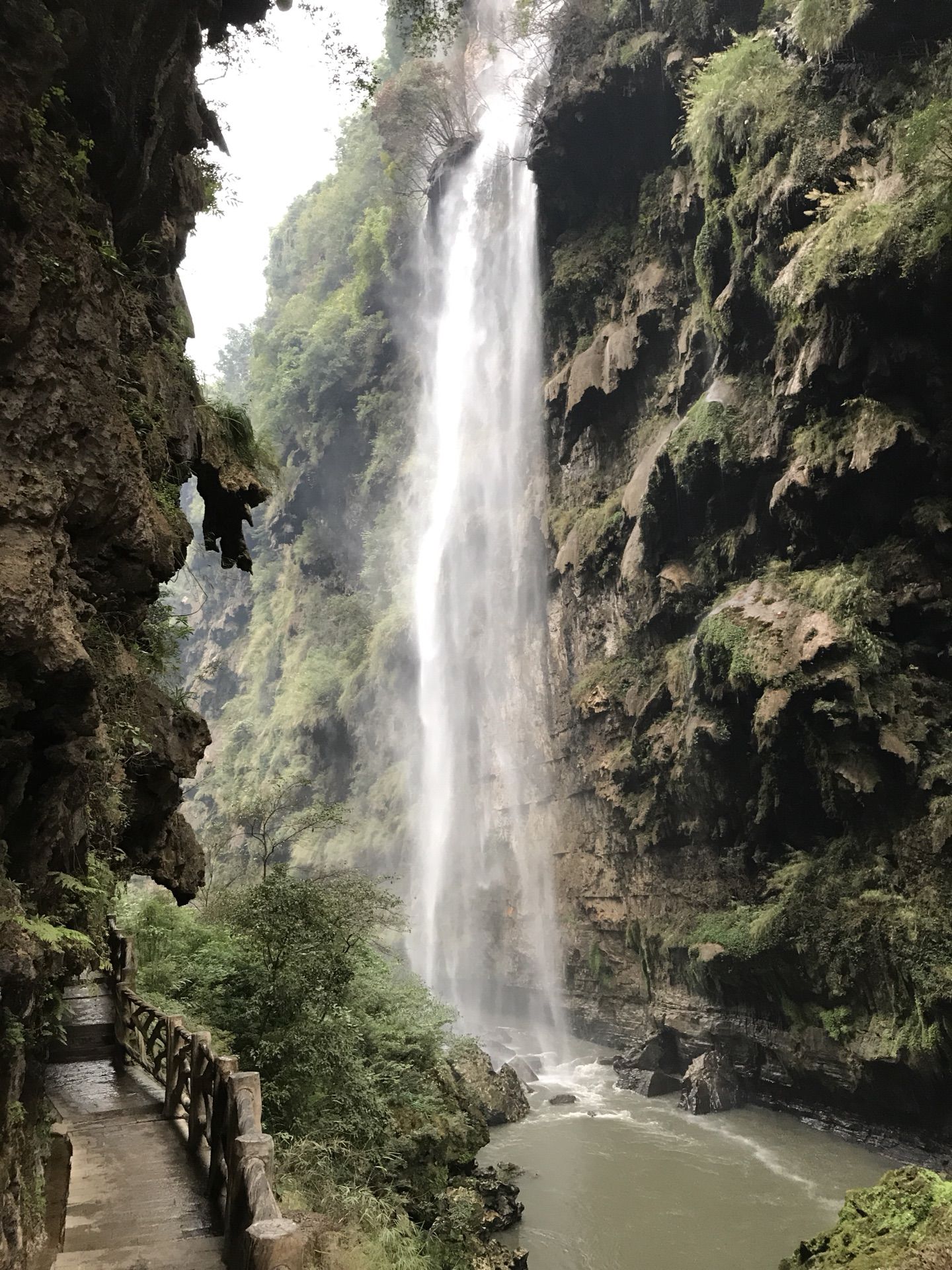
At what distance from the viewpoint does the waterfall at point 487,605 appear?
2556 cm

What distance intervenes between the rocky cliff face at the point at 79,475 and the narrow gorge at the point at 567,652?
0.14ft

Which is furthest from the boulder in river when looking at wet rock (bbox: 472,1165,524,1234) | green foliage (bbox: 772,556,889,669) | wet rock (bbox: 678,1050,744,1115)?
green foliage (bbox: 772,556,889,669)

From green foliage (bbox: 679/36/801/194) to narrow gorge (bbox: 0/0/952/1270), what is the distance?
0.09 meters

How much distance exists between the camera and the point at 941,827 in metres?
13.4

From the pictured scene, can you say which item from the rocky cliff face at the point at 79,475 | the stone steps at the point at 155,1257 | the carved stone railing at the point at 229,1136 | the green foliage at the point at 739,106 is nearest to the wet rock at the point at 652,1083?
the carved stone railing at the point at 229,1136

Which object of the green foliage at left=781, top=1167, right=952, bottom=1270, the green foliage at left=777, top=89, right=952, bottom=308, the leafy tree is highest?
the green foliage at left=777, top=89, right=952, bottom=308

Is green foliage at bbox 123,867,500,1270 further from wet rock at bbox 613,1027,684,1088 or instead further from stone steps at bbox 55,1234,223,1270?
wet rock at bbox 613,1027,684,1088

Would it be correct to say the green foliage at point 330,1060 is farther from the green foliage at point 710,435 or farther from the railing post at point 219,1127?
the green foliage at point 710,435

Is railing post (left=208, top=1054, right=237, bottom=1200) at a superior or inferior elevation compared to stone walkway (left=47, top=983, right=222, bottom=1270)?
superior

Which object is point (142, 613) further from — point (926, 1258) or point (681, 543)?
point (681, 543)

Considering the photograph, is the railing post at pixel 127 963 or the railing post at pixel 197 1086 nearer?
the railing post at pixel 197 1086

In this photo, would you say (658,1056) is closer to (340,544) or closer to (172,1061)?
(172,1061)

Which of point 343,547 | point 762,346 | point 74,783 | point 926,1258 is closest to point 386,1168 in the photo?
point 926,1258

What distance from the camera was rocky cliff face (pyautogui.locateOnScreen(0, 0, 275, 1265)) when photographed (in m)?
4.84
